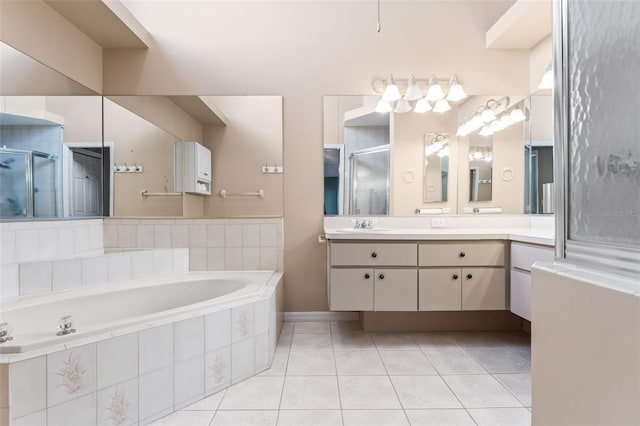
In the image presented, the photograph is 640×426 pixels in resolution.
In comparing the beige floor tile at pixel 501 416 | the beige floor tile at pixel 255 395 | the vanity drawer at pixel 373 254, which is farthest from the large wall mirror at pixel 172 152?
the beige floor tile at pixel 501 416

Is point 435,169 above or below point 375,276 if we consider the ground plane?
above

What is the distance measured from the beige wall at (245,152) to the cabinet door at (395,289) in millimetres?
1098

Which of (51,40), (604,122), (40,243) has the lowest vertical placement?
(40,243)

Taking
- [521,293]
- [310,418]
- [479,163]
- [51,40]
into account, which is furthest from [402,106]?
[51,40]

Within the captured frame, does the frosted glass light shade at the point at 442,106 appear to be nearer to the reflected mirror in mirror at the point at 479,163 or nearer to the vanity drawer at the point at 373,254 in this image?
the reflected mirror in mirror at the point at 479,163

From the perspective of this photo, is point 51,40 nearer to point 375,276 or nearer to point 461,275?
point 375,276

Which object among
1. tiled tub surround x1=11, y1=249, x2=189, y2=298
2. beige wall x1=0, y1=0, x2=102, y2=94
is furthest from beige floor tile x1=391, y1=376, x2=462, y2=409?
A: beige wall x1=0, y1=0, x2=102, y2=94

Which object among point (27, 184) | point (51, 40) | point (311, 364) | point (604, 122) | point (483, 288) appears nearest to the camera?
point (604, 122)

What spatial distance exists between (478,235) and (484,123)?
3.50ft

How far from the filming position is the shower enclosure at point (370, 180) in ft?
8.82

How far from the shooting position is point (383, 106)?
8.81ft

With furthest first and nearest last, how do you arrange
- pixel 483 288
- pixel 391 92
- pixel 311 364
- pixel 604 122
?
pixel 391 92 → pixel 483 288 → pixel 311 364 → pixel 604 122

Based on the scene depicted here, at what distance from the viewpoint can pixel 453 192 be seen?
2.70 metres

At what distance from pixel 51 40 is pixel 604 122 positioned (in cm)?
290
